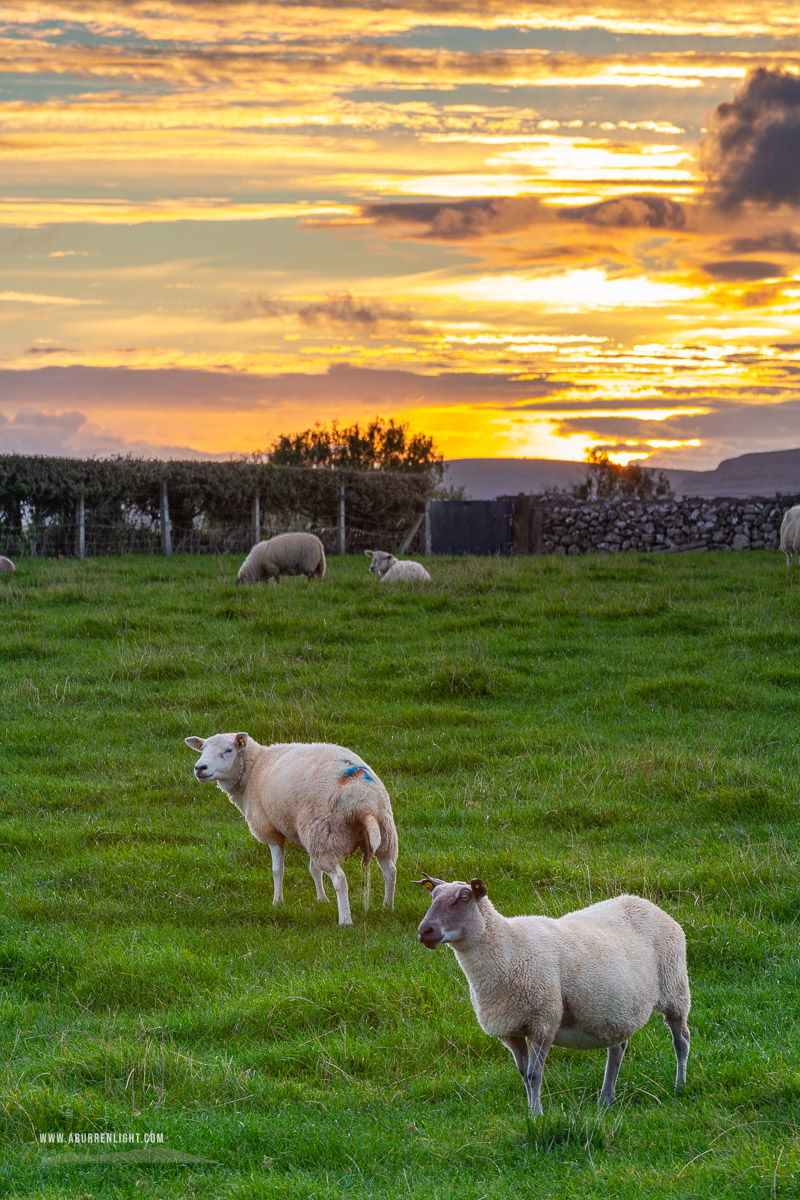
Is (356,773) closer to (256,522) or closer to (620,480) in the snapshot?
(256,522)

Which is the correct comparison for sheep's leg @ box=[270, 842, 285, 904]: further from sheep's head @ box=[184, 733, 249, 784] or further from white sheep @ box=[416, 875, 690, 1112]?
white sheep @ box=[416, 875, 690, 1112]

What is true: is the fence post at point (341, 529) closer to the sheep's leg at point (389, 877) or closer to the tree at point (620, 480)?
the sheep's leg at point (389, 877)

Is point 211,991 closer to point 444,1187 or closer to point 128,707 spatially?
point 444,1187

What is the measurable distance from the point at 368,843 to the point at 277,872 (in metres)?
1.09

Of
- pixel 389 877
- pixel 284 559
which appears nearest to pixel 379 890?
pixel 389 877

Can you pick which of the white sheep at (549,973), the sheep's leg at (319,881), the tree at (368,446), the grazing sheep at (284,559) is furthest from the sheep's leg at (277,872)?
the tree at (368,446)

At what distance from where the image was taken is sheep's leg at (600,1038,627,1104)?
5559mm

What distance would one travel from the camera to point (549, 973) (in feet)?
16.9

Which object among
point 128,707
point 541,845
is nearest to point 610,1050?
point 541,845

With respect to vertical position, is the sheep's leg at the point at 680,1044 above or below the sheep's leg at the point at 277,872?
above

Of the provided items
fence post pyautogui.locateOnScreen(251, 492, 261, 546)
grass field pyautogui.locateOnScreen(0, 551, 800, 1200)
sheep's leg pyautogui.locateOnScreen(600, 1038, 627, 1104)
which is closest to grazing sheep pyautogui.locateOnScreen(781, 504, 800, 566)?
grass field pyautogui.locateOnScreen(0, 551, 800, 1200)

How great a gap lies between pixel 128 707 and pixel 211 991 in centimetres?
855

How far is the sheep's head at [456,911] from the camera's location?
197 inches

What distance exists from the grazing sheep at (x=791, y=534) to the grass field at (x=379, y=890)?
622 cm
